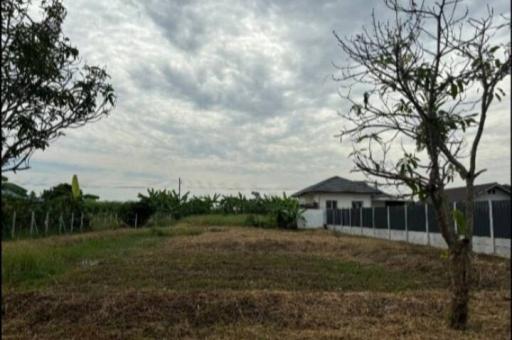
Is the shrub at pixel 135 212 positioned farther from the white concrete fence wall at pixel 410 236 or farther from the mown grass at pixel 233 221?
the white concrete fence wall at pixel 410 236

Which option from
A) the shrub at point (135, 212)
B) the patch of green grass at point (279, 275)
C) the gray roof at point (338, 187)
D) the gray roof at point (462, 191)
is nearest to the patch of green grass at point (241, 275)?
the patch of green grass at point (279, 275)

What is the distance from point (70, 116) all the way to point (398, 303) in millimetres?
4194

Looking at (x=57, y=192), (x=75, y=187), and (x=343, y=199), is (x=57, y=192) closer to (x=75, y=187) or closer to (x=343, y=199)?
(x=75, y=187)

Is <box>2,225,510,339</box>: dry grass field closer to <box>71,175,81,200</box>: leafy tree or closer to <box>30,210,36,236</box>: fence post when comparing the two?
<box>30,210,36,236</box>: fence post

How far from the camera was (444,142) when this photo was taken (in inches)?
186

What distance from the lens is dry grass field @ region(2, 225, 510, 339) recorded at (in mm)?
4660

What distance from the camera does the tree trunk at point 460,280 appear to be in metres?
4.58

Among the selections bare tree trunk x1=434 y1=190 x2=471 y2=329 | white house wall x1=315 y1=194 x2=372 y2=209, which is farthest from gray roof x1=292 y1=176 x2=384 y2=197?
bare tree trunk x1=434 y1=190 x2=471 y2=329

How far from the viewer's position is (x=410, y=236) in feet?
57.8

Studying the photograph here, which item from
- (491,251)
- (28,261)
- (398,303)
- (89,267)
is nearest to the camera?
(398,303)

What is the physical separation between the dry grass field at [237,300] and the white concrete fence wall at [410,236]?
262 cm

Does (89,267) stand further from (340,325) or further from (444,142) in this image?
(444,142)

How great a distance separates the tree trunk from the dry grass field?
139 mm

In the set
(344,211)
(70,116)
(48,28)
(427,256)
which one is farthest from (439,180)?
(344,211)
